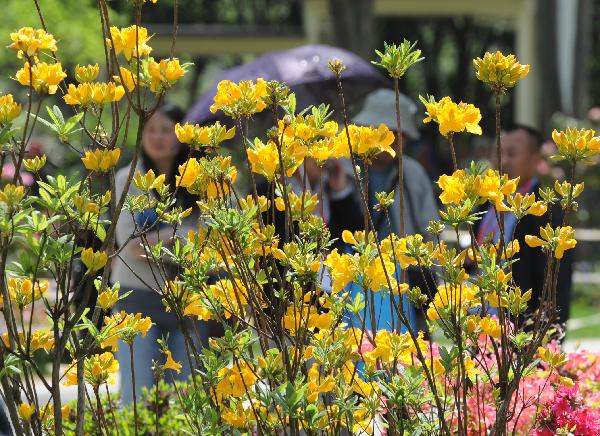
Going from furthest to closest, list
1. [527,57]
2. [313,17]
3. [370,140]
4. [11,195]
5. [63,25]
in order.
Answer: [313,17], [527,57], [63,25], [370,140], [11,195]

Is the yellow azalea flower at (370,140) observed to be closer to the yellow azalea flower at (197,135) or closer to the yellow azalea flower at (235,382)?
the yellow azalea flower at (197,135)

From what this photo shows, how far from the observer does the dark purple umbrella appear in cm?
691

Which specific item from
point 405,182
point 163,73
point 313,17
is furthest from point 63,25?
point 163,73

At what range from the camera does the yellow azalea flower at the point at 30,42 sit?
7.59 ft

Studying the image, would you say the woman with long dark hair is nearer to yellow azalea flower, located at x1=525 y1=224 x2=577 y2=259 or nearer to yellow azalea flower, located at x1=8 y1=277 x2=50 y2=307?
yellow azalea flower, located at x1=8 y1=277 x2=50 y2=307

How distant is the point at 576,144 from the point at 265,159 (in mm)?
638

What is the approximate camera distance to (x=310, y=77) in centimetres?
697

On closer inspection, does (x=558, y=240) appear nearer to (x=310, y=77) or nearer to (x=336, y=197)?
(x=336, y=197)

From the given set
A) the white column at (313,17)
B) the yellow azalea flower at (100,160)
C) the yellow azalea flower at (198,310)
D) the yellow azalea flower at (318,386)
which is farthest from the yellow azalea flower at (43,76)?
the white column at (313,17)

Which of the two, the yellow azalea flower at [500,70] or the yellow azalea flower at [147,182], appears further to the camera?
the yellow azalea flower at [147,182]

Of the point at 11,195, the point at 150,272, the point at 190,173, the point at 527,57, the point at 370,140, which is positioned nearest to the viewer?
the point at 11,195

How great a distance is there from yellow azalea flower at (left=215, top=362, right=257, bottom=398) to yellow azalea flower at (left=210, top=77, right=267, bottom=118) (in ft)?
1.72

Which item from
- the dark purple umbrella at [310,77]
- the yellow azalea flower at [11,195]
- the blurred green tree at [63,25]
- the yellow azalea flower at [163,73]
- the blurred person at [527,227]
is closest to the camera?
the yellow azalea flower at [11,195]

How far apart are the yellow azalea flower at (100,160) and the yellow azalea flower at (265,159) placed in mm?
278
